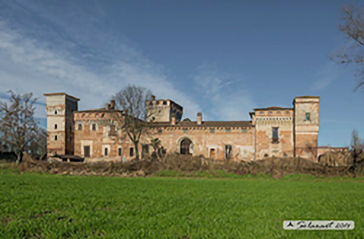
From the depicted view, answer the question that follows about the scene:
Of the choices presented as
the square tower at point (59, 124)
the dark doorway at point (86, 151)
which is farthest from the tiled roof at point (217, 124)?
the square tower at point (59, 124)

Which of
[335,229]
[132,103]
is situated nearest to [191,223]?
[335,229]

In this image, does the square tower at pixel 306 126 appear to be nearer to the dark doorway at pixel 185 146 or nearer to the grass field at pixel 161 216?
the dark doorway at pixel 185 146

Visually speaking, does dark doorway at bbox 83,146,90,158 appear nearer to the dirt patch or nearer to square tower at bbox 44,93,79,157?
square tower at bbox 44,93,79,157

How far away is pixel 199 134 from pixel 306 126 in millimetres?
12922

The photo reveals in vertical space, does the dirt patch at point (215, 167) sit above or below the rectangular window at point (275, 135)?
below

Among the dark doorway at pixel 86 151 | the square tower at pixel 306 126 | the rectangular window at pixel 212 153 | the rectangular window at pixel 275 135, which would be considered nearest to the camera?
the square tower at pixel 306 126

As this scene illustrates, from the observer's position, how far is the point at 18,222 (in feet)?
18.4

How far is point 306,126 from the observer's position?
34594mm

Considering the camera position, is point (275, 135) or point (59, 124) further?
point (59, 124)

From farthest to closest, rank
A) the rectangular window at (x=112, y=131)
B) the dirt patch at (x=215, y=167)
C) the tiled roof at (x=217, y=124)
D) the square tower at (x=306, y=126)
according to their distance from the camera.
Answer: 1. the rectangular window at (x=112, y=131)
2. the tiled roof at (x=217, y=124)
3. the square tower at (x=306, y=126)
4. the dirt patch at (x=215, y=167)

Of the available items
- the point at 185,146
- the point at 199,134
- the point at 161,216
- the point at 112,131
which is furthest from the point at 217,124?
the point at 161,216

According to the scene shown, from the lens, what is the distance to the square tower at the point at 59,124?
3956 cm

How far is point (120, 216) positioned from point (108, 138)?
3434cm

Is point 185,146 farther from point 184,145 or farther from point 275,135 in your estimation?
point 275,135
